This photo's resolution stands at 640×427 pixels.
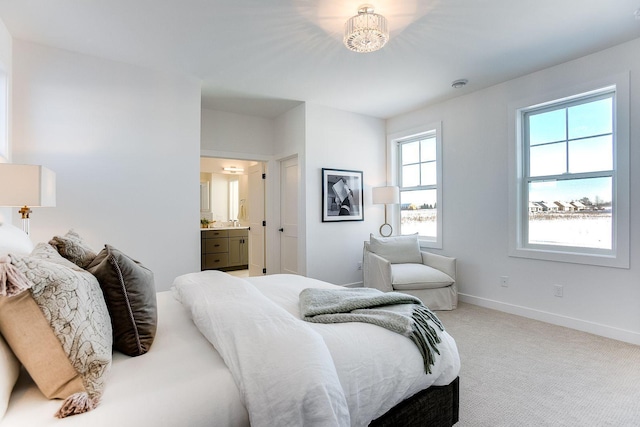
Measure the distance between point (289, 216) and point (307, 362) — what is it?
152 inches

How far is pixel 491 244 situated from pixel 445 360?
2787 mm

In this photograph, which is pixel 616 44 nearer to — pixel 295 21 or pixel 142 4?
pixel 295 21

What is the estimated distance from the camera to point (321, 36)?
269 centimetres

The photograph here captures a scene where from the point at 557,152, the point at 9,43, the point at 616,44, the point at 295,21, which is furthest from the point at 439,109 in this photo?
the point at 9,43

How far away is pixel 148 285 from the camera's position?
4.50ft

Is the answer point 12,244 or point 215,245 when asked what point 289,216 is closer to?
point 215,245

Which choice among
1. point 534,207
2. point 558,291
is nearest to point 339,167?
point 534,207

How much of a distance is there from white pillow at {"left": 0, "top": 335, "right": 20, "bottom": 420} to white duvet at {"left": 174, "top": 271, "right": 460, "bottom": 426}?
0.56 metres

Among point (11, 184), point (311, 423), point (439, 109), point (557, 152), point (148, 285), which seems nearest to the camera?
point (311, 423)

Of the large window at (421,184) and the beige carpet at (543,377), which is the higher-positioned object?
the large window at (421,184)

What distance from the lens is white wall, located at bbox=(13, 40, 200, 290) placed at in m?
2.78

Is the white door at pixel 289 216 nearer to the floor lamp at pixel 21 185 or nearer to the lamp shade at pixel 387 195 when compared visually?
the lamp shade at pixel 387 195

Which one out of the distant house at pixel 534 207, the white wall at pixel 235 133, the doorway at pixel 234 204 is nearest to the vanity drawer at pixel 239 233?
the doorway at pixel 234 204

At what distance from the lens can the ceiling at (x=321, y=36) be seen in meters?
2.31
